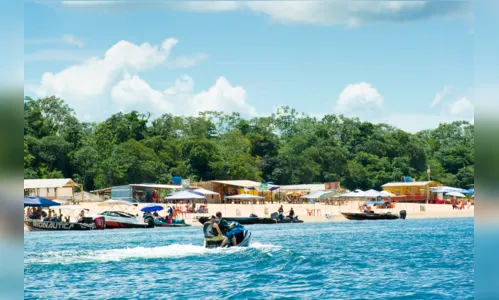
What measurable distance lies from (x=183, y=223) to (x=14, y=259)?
38.8m

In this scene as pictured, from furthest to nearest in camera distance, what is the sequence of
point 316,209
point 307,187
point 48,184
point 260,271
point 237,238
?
point 307,187, point 316,209, point 48,184, point 237,238, point 260,271

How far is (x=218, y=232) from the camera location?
77.8ft

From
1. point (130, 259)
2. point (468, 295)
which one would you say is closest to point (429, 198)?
point (130, 259)

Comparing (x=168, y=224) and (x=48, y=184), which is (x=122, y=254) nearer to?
(x=168, y=224)

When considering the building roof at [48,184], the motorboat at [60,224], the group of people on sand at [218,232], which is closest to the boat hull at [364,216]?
the motorboat at [60,224]

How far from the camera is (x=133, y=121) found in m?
72.1

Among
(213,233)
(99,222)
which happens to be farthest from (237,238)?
(99,222)

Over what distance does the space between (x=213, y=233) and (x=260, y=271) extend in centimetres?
600

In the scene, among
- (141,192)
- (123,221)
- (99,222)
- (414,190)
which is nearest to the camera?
(99,222)

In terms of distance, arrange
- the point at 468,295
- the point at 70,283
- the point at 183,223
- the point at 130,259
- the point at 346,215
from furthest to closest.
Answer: the point at 346,215 < the point at 183,223 < the point at 130,259 < the point at 70,283 < the point at 468,295

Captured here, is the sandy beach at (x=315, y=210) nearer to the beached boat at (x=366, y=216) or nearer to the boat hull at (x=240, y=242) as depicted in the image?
the beached boat at (x=366, y=216)

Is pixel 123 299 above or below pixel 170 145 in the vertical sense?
below

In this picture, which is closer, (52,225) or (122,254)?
(122,254)

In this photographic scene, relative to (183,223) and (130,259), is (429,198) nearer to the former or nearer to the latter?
(183,223)
